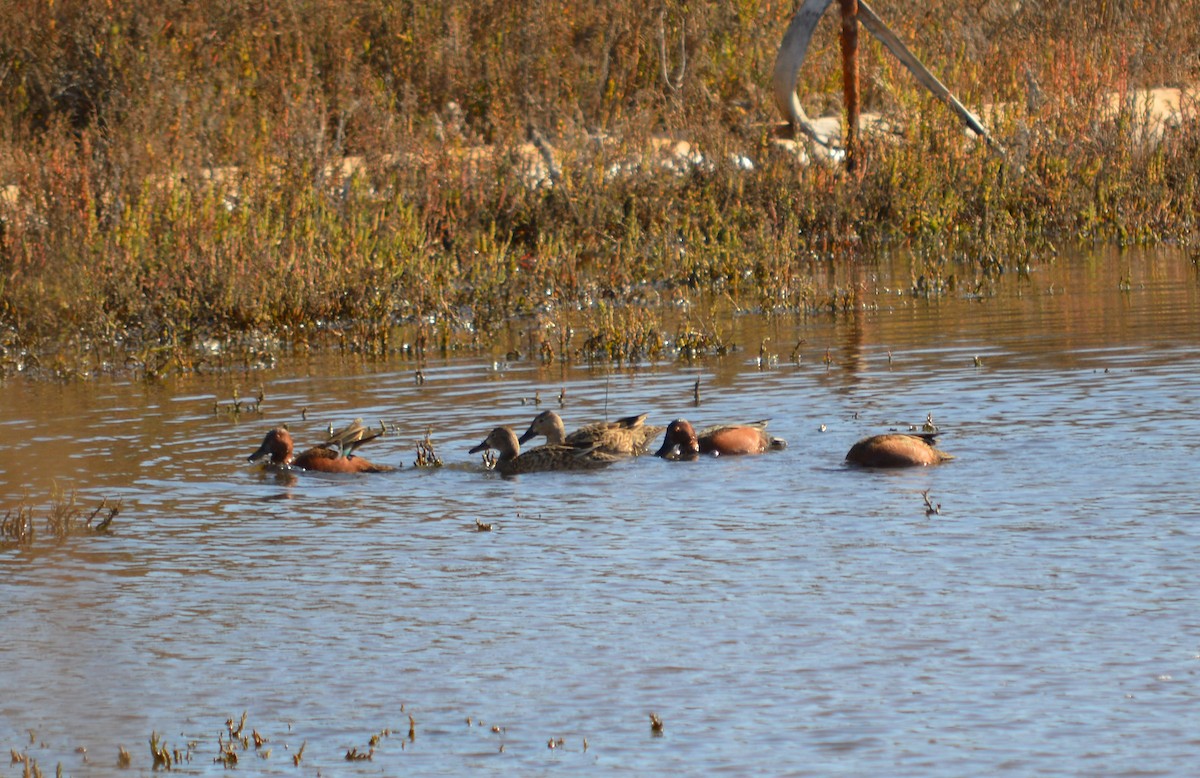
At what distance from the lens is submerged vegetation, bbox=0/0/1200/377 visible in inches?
609

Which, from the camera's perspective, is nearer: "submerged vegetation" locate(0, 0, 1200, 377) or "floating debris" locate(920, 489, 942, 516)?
"floating debris" locate(920, 489, 942, 516)

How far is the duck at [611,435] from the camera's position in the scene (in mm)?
10039

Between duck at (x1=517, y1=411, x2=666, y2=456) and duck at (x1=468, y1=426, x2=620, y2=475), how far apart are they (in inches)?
1.9

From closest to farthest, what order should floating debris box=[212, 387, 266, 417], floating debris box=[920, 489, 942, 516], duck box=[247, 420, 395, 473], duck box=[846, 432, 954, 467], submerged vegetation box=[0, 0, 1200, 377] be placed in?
floating debris box=[920, 489, 942, 516] < duck box=[846, 432, 954, 467] < duck box=[247, 420, 395, 473] < floating debris box=[212, 387, 266, 417] < submerged vegetation box=[0, 0, 1200, 377]

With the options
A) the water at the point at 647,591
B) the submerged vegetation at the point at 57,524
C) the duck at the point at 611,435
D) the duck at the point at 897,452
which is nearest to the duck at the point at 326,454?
the water at the point at 647,591

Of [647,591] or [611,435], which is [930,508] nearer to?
[647,591]

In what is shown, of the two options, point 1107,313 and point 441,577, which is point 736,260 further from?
point 441,577

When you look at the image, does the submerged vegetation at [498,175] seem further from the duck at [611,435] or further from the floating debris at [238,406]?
the duck at [611,435]

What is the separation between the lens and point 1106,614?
653 cm

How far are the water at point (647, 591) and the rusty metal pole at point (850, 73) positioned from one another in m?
8.50

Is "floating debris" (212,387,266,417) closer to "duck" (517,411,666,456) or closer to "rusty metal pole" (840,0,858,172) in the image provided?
"duck" (517,411,666,456)

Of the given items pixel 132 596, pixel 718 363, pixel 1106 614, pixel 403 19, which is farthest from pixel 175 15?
pixel 1106 614

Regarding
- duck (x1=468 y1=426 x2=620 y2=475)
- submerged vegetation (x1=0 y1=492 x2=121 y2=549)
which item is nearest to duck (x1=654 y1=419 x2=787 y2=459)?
duck (x1=468 y1=426 x2=620 y2=475)

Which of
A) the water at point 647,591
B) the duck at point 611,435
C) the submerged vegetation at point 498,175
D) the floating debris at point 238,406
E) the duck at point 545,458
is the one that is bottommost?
the water at point 647,591
